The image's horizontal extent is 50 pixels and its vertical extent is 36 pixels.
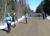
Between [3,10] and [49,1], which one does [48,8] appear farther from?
[3,10]

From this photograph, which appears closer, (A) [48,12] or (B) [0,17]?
(B) [0,17]

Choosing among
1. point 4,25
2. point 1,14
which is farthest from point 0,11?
point 4,25

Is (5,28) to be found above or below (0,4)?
below

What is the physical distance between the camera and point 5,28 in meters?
19.1

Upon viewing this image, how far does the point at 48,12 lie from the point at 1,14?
46556 millimetres

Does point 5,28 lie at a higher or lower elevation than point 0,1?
lower

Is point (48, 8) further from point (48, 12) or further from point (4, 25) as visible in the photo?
point (4, 25)

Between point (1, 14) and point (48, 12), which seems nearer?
point (1, 14)

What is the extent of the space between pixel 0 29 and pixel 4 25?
148cm

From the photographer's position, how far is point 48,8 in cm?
7069

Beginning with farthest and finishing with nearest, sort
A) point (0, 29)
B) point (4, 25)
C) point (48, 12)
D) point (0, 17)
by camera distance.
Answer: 1. point (48, 12)
2. point (0, 17)
3. point (4, 25)
4. point (0, 29)

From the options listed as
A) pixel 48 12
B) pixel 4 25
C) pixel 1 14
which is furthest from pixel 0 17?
pixel 48 12

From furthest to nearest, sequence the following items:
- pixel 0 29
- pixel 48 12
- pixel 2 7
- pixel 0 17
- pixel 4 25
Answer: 1. pixel 48 12
2. pixel 2 7
3. pixel 0 17
4. pixel 4 25
5. pixel 0 29

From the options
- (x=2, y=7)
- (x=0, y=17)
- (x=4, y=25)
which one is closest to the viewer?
(x=4, y=25)
